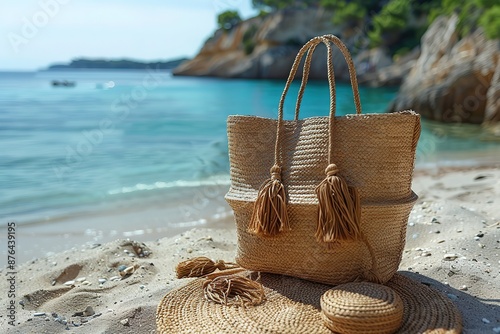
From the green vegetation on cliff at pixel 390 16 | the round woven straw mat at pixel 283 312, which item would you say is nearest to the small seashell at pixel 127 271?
the round woven straw mat at pixel 283 312

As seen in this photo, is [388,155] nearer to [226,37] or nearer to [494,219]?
[494,219]

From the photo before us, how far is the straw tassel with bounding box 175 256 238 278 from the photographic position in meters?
3.29

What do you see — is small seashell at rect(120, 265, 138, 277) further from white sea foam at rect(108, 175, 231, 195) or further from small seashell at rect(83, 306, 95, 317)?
white sea foam at rect(108, 175, 231, 195)

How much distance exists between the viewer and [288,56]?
50906mm

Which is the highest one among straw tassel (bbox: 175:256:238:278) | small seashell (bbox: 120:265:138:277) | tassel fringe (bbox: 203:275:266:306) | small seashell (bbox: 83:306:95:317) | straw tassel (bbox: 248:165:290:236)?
straw tassel (bbox: 248:165:290:236)

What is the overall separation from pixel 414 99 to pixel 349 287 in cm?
1430

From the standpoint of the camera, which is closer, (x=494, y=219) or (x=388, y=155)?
(x=388, y=155)

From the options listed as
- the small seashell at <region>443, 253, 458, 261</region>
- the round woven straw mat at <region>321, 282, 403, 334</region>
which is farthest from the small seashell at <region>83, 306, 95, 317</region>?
the small seashell at <region>443, 253, 458, 261</region>

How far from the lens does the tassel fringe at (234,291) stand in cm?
279

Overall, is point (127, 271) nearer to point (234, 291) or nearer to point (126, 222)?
point (234, 291)

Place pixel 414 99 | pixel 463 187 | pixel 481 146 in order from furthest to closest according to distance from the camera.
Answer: pixel 414 99, pixel 481 146, pixel 463 187

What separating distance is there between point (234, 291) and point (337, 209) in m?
0.74

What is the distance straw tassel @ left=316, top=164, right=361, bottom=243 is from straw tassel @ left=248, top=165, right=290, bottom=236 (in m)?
0.21

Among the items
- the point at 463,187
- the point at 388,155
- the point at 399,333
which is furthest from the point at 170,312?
the point at 463,187
